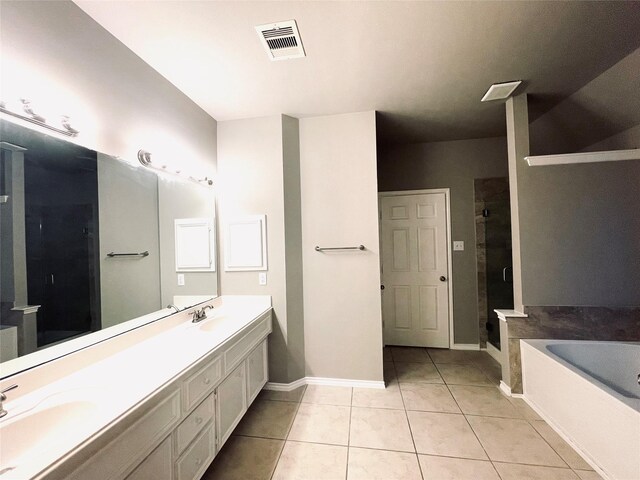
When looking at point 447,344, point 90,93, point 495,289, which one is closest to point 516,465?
point 447,344

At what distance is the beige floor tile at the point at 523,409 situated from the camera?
1880 mm

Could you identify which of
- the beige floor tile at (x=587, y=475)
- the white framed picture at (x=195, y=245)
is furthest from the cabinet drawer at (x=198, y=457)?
the beige floor tile at (x=587, y=475)

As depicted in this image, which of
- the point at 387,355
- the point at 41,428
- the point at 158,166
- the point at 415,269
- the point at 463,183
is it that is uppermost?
the point at 463,183

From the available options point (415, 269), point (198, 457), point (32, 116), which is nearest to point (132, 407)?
point (198, 457)

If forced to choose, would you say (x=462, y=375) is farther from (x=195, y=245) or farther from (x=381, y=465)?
(x=195, y=245)

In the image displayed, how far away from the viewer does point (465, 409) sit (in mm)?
1974

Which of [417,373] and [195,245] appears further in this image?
[417,373]

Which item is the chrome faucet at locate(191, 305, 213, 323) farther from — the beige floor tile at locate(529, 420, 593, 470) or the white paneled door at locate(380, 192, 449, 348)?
the beige floor tile at locate(529, 420, 593, 470)

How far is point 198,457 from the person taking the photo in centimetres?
127

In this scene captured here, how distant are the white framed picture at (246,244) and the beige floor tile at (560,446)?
2.37m

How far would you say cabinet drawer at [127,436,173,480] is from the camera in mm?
931

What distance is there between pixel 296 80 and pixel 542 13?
1467 mm

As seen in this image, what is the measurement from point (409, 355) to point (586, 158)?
2.50 metres

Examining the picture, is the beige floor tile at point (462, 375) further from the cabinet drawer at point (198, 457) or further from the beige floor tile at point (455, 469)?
the cabinet drawer at point (198, 457)
